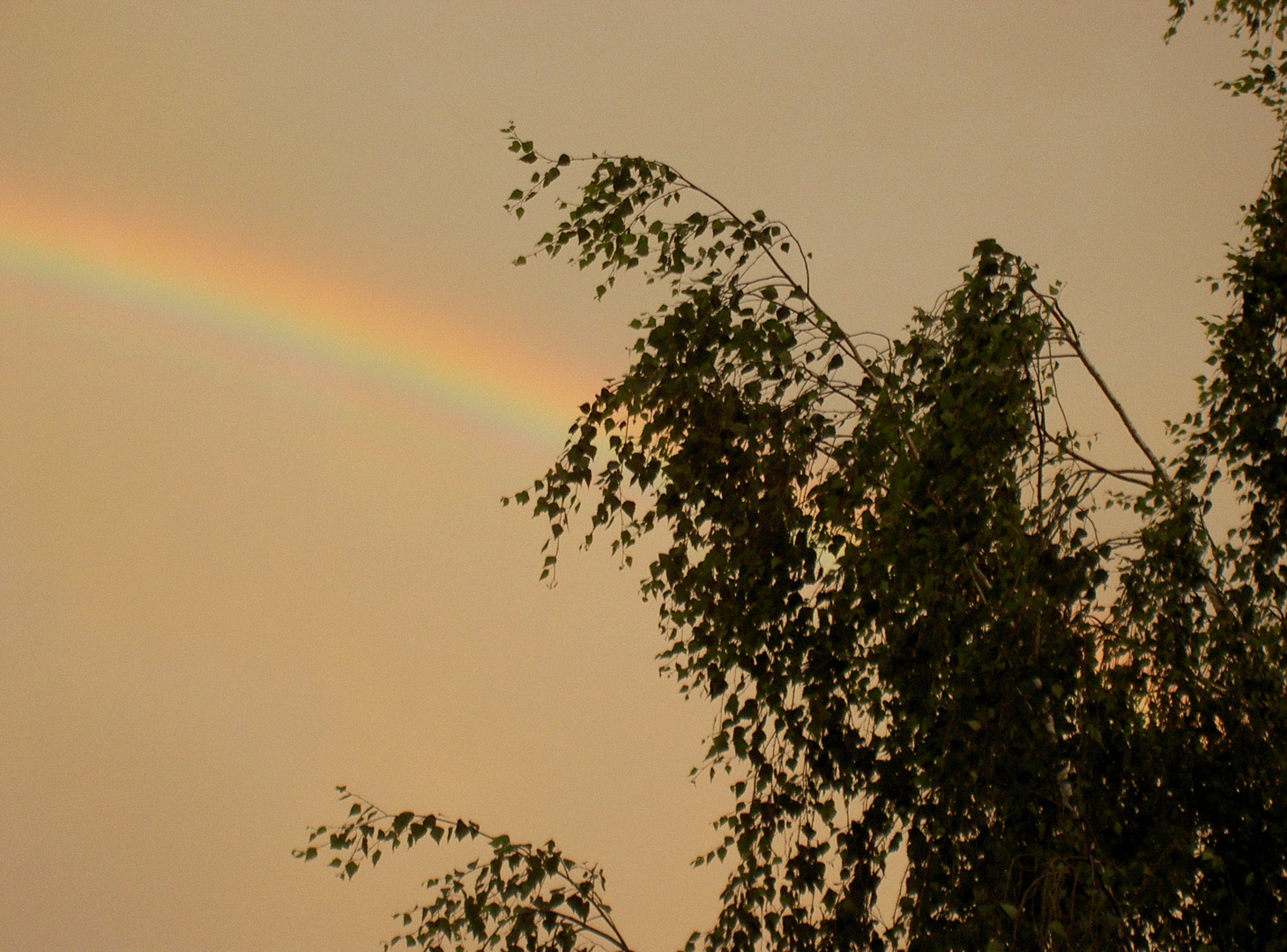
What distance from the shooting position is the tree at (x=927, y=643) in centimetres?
188

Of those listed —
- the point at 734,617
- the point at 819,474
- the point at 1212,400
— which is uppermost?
the point at 1212,400

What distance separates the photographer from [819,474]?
232 centimetres

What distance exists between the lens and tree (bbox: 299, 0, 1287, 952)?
1879mm

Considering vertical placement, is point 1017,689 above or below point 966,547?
below

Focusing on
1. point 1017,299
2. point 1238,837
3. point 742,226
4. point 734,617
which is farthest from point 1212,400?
point 734,617

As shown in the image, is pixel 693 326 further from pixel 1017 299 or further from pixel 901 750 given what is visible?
pixel 901 750

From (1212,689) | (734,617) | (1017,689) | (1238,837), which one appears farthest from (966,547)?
(1238,837)

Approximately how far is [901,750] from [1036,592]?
0.40 metres

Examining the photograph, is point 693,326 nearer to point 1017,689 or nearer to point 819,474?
point 819,474

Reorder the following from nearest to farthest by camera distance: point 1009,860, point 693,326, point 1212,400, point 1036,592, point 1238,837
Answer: point 1009,860, point 1036,592, point 1238,837, point 693,326, point 1212,400

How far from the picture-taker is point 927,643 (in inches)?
78.3

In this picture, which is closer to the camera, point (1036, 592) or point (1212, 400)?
point (1036, 592)

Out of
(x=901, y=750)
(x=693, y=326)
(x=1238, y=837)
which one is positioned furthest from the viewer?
(x=693, y=326)

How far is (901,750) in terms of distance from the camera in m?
2.04
